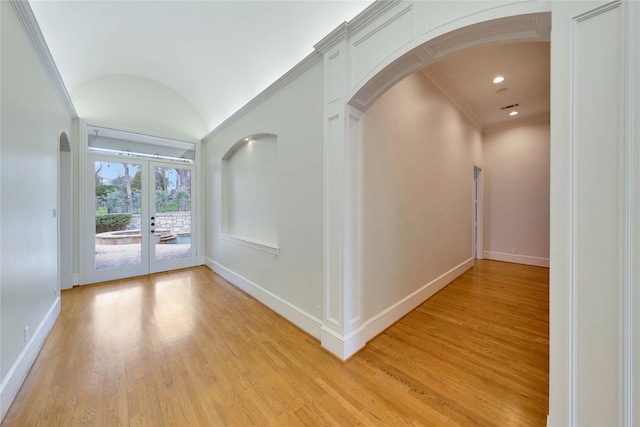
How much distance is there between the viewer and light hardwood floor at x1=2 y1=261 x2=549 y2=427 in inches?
60.8

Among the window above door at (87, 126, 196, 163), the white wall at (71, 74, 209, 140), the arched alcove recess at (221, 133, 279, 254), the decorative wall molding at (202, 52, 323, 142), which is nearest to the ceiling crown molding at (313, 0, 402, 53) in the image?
the decorative wall molding at (202, 52, 323, 142)

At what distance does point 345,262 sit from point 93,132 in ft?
16.8

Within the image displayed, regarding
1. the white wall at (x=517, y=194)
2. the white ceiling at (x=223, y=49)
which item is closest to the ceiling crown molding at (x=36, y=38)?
the white ceiling at (x=223, y=49)

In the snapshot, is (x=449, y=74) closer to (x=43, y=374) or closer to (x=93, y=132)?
(x=43, y=374)

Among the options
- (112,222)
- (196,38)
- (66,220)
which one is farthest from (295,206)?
(66,220)

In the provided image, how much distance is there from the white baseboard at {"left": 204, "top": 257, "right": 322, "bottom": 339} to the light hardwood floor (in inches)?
3.5

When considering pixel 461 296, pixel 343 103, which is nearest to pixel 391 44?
pixel 343 103

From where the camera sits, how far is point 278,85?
2900 millimetres

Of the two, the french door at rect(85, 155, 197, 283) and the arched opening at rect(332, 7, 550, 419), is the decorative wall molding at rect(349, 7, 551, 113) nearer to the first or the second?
the arched opening at rect(332, 7, 550, 419)

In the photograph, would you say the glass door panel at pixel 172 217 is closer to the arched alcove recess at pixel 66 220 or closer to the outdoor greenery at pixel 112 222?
the outdoor greenery at pixel 112 222

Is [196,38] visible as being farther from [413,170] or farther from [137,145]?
[413,170]

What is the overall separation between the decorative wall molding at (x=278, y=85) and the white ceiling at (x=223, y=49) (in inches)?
7.6

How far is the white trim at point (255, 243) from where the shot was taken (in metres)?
3.06

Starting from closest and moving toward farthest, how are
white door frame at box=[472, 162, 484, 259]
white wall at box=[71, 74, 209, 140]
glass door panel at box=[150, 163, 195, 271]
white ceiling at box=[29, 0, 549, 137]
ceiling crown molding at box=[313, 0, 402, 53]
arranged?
ceiling crown molding at box=[313, 0, 402, 53] → white ceiling at box=[29, 0, 549, 137] → white wall at box=[71, 74, 209, 140] → glass door panel at box=[150, 163, 195, 271] → white door frame at box=[472, 162, 484, 259]
